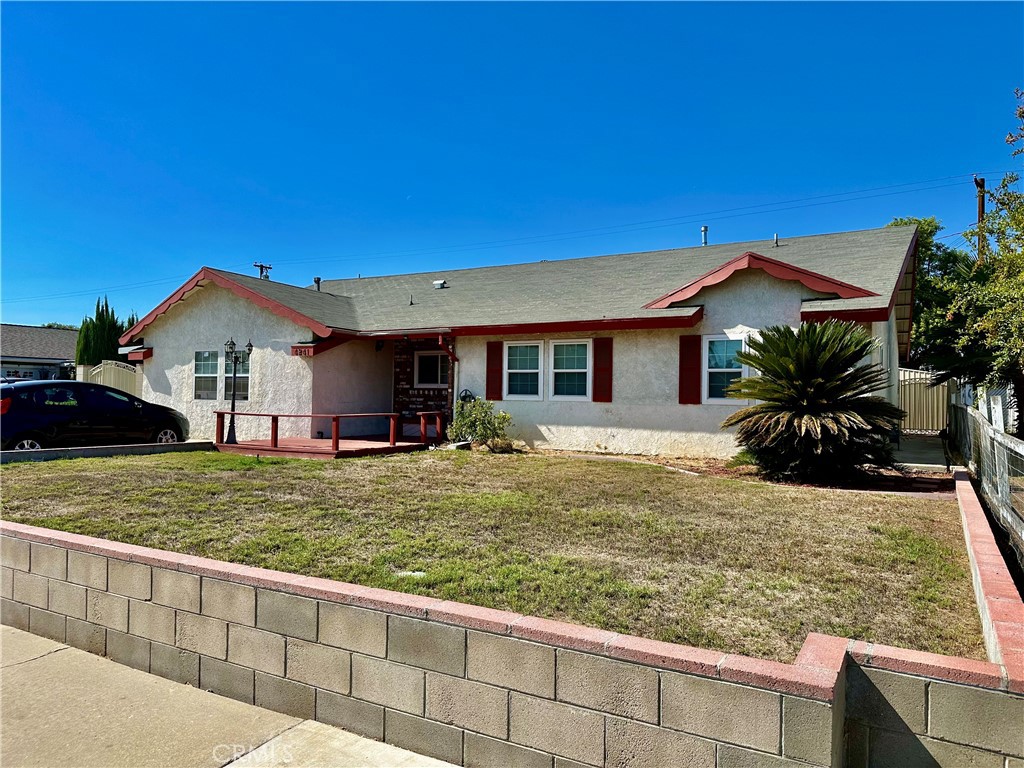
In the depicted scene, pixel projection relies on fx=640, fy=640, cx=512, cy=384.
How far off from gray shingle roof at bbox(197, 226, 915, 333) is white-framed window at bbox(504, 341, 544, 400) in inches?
25.1

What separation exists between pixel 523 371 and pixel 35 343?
37.0 meters

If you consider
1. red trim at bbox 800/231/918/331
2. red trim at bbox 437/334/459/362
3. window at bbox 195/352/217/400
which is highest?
red trim at bbox 800/231/918/331

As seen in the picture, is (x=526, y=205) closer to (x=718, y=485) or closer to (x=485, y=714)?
(x=718, y=485)

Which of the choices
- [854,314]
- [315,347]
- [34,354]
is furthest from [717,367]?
[34,354]

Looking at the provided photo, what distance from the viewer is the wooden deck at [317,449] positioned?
12188 mm

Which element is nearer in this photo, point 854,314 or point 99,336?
point 854,314

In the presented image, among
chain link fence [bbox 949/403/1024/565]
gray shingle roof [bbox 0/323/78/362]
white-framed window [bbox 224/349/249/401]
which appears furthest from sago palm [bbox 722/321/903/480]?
gray shingle roof [bbox 0/323/78/362]

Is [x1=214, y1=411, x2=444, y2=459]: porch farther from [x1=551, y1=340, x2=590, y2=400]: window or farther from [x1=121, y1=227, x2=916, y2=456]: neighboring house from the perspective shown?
[x1=551, y1=340, x2=590, y2=400]: window

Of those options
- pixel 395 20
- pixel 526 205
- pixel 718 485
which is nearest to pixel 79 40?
pixel 395 20

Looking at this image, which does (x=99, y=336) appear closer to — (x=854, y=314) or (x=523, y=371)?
(x=523, y=371)

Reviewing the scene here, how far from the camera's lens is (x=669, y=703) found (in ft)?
8.21

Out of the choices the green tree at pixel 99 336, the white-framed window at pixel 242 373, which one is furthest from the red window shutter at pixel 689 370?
the green tree at pixel 99 336

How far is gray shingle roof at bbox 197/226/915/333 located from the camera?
515 inches

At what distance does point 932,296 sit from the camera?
17547 mm
